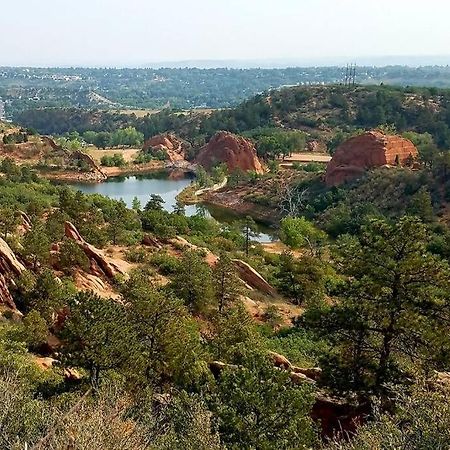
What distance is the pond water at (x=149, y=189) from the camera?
64.8 meters

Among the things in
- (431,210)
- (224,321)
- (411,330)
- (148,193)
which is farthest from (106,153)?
(411,330)

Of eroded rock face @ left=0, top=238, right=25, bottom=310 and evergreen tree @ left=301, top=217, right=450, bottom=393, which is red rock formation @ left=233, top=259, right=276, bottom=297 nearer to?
eroded rock face @ left=0, top=238, right=25, bottom=310

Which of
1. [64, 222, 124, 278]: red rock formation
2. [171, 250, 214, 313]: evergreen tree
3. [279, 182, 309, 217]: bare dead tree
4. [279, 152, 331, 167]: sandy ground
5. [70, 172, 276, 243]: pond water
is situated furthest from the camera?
[279, 152, 331, 167]: sandy ground

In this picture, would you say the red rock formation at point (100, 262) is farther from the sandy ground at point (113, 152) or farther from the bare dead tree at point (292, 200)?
the sandy ground at point (113, 152)

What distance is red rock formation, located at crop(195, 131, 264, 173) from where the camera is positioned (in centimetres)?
8181

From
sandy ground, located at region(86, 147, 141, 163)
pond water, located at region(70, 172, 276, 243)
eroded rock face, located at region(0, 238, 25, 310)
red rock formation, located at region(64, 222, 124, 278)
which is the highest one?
eroded rock face, located at region(0, 238, 25, 310)

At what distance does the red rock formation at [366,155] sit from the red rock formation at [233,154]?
18.4m

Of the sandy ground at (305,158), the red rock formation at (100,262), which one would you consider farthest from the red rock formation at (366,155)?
the red rock formation at (100,262)

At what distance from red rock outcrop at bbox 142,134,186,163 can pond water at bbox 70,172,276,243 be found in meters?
8.69

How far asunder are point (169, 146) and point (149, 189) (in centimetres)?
2440

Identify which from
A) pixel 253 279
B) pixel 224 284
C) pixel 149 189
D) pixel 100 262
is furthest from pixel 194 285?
pixel 149 189

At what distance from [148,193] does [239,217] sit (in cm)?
1697

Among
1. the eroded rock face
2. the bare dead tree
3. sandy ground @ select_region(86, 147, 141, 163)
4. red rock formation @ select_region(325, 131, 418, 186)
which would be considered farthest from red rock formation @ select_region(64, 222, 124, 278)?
sandy ground @ select_region(86, 147, 141, 163)

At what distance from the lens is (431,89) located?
102m
